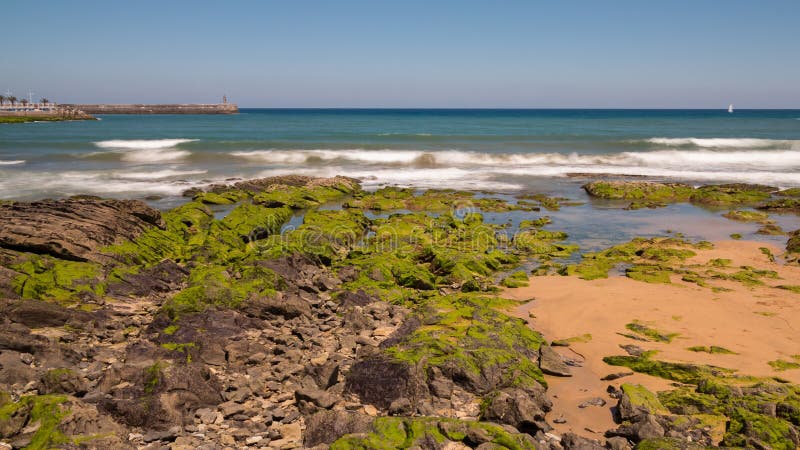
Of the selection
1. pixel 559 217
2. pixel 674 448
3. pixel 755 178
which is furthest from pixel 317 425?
pixel 755 178

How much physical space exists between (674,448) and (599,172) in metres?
28.6

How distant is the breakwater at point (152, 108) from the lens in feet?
428

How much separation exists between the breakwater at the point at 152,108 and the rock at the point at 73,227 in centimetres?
Answer: 12842

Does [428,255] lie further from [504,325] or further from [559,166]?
[559,166]

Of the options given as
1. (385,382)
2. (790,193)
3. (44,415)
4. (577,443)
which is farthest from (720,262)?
(790,193)

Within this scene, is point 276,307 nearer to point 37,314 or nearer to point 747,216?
point 37,314

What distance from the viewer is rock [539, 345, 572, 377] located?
7672mm

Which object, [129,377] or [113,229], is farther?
[113,229]

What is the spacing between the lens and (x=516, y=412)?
6.07m

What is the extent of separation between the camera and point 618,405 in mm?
6574

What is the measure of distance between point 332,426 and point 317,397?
0.75 metres

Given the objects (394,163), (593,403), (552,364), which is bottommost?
(593,403)

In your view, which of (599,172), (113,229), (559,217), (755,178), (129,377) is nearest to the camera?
(129,377)

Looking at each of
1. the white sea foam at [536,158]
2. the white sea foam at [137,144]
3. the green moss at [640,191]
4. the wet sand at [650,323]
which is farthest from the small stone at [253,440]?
the white sea foam at [137,144]
